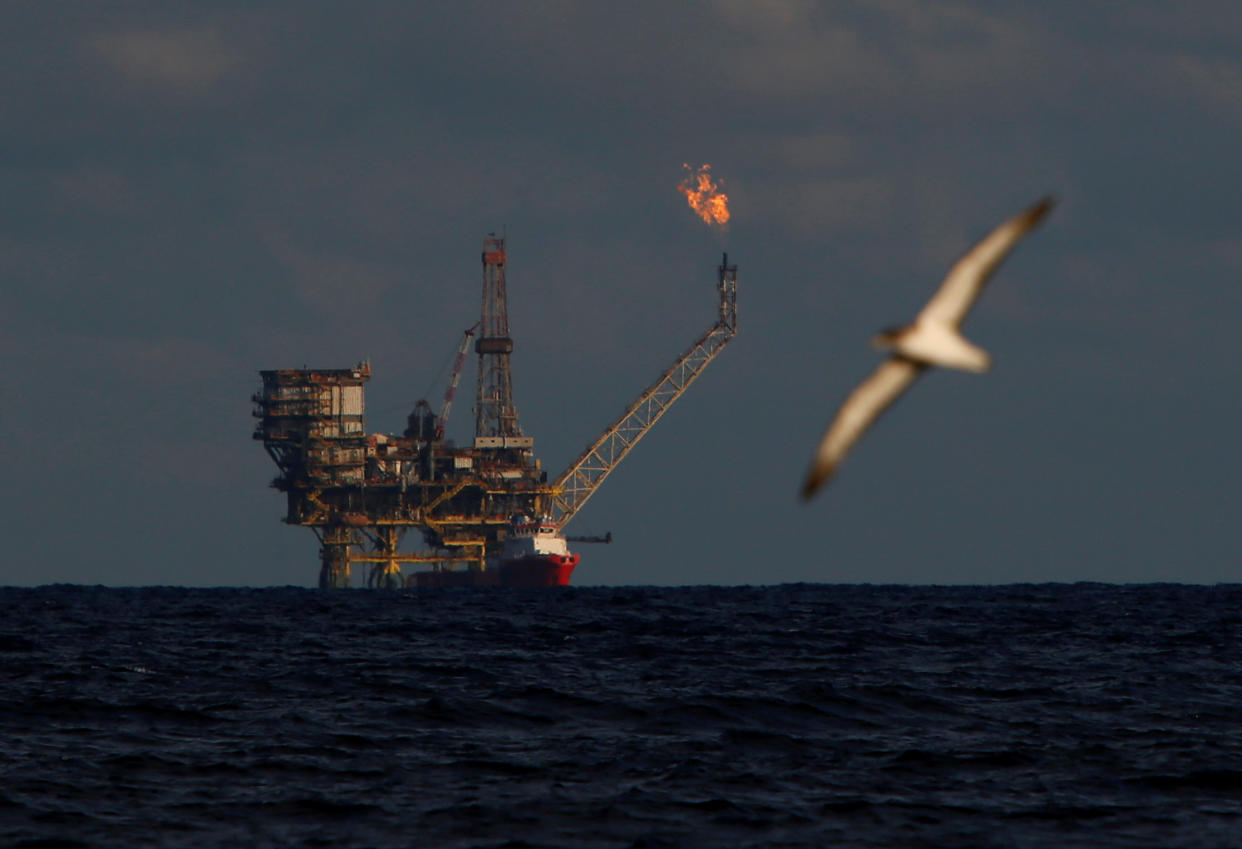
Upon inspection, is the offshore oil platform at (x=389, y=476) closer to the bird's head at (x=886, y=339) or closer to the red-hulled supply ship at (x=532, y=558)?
the red-hulled supply ship at (x=532, y=558)

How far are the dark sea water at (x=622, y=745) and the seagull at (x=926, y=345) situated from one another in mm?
13328

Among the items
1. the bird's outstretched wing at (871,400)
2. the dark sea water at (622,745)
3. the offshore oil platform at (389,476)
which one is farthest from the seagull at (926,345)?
the offshore oil platform at (389,476)

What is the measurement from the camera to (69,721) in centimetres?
3431

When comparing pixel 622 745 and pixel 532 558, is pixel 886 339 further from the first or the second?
pixel 532 558

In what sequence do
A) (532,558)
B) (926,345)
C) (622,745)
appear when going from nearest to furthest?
(926,345) → (622,745) → (532,558)

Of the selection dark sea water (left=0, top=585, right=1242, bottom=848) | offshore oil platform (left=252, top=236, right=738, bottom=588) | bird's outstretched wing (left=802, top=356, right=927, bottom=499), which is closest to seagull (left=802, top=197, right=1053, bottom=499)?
bird's outstretched wing (left=802, top=356, right=927, bottom=499)

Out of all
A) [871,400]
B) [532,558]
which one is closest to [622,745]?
[871,400]

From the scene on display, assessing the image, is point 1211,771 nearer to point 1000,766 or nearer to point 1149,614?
point 1000,766

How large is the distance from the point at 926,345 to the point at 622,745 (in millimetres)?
21435

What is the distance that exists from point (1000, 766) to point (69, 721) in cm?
1906

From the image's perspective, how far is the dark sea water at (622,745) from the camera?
80.0ft

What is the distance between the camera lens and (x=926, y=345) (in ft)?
36.5

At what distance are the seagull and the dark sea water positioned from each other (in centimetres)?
1333

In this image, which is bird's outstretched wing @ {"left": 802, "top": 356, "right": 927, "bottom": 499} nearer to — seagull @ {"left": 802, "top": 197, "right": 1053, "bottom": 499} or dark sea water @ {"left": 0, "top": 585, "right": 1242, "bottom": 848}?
seagull @ {"left": 802, "top": 197, "right": 1053, "bottom": 499}
